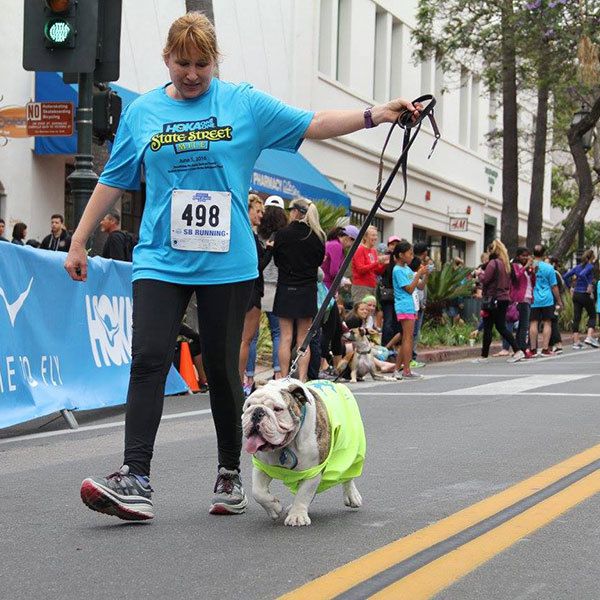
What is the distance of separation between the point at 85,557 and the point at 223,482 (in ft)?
3.46

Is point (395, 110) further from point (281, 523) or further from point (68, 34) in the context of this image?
point (68, 34)

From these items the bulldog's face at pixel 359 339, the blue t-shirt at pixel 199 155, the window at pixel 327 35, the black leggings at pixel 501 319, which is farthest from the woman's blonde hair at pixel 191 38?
the window at pixel 327 35

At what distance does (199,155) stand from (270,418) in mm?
1201

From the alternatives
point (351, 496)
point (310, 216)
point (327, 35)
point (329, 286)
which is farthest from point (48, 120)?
point (327, 35)

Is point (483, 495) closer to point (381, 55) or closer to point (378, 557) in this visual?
point (378, 557)

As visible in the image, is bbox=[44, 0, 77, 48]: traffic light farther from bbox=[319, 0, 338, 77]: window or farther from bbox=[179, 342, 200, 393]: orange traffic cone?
bbox=[319, 0, 338, 77]: window

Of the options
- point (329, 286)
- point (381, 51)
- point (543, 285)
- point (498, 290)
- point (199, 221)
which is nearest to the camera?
point (199, 221)

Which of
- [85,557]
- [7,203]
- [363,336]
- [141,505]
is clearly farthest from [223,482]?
[7,203]

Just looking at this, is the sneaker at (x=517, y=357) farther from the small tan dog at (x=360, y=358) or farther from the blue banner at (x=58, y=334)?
the blue banner at (x=58, y=334)

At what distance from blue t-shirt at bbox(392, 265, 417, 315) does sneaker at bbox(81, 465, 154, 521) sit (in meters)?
10.6

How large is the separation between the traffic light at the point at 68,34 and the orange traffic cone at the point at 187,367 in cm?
304

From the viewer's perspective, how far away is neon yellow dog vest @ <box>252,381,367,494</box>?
5582 millimetres

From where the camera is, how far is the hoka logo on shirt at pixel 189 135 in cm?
574

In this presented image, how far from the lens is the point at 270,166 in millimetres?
24172
